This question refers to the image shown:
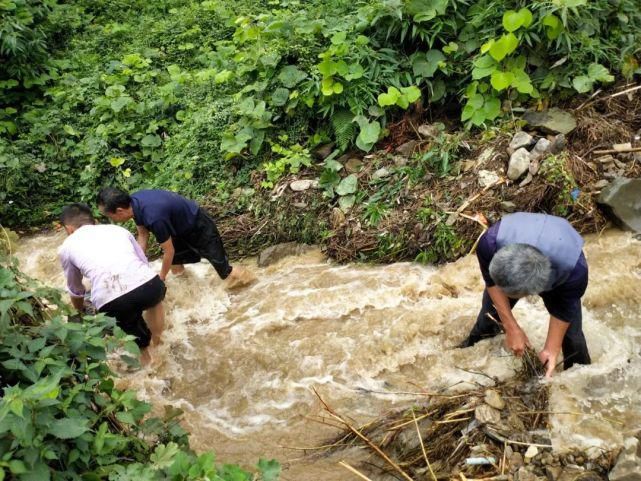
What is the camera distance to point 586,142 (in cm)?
595

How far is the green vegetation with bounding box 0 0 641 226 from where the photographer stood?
618 centimetres

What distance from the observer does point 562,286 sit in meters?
3.28

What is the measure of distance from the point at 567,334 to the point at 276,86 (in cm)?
453

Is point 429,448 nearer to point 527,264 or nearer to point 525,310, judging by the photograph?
point 527,264

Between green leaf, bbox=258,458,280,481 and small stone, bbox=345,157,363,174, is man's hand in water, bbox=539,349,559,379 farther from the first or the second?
small stone, bbox=345,157,363,174

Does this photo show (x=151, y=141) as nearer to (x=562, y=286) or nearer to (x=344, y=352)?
(x=344, y=352)

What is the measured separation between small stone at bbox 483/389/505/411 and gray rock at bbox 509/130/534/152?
3.05m

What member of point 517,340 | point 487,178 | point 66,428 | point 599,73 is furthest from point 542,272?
Result: point 599,73

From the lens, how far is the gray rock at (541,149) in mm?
5727

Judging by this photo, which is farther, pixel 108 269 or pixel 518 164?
pixel 518 164

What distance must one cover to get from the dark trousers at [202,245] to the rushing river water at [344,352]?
431 millimetres

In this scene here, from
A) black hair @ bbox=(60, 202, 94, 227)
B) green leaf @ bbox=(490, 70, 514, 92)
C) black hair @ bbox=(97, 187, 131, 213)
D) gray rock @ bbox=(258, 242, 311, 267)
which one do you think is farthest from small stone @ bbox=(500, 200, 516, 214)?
black hair @ bbox=(60, 202, 94, 227)

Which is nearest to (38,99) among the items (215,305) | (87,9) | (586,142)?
(87,9)

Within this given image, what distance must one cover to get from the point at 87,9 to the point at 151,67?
280 centimetres
